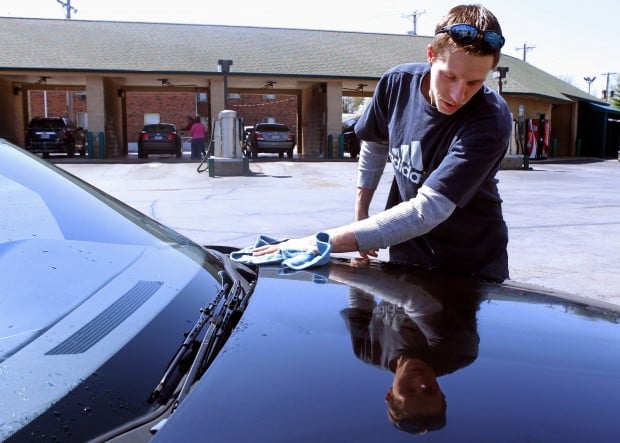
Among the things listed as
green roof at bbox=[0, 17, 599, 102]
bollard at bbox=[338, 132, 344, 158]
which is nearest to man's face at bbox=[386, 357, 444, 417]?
green roof at bbox=[0, 17, 599, 102]

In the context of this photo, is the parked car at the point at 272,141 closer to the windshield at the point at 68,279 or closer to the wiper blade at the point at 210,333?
the windshield at the point at 68,279

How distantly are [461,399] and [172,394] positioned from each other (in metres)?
0.58

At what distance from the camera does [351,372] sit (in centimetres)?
137

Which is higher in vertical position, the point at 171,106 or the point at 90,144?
the point at 171,106

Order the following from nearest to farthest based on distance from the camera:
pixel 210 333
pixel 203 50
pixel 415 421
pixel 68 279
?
pixel 415 421 → pixel 210 333 → pixel 68 279 → pixel 203 50

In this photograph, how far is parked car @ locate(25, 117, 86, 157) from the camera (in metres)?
25.3

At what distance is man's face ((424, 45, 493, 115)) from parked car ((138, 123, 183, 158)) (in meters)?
25.2

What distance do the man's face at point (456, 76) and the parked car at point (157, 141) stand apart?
25162mm

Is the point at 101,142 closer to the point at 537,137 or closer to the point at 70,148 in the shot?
the point at 70,148

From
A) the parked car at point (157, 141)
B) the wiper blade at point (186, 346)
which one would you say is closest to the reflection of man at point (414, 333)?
the wiper blade at point (186, 346)

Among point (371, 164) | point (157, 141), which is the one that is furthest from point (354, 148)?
point (371, 164)

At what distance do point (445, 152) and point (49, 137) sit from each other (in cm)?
2566

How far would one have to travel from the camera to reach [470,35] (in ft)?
6.95

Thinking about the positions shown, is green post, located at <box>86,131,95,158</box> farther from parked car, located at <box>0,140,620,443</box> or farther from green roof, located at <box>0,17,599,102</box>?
parked car, located at <box>0,140,620,443</box>
